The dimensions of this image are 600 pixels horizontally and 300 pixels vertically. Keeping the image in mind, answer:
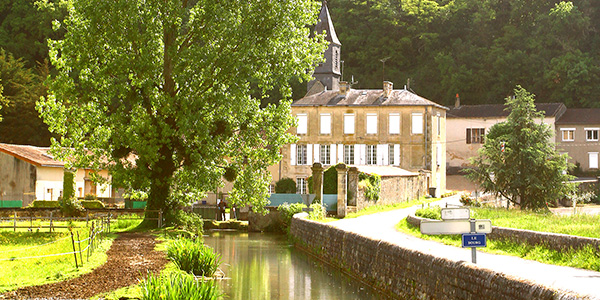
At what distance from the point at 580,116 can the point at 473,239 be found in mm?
52179

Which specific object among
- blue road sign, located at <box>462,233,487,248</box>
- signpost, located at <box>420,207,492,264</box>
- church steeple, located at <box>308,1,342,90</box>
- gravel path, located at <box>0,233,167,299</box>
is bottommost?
gravel path, located at <box>0,233,167,299</box>

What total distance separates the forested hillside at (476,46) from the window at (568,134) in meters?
5.85

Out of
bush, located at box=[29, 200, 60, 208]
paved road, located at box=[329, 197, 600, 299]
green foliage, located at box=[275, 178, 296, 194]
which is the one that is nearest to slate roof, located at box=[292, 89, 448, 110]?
green foliage, located at box=[275, 178, 296, 194]

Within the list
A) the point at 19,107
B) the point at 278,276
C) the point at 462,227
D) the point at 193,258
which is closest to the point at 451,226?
the point at 462,227

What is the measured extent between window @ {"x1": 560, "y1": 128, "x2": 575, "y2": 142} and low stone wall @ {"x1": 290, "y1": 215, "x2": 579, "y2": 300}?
41118 millimetres

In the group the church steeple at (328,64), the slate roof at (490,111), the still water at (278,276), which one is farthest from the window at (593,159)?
the still water at (278,276)

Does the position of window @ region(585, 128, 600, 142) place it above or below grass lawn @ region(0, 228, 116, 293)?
above

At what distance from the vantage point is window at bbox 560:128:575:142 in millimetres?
57312

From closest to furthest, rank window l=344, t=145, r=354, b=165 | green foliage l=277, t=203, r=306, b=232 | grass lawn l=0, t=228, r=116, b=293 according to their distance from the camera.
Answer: grass lawn l=0, t=228, r=116, b=293 < green foliage l=277, t=203, r=306, b=232 < window l=344, t=145, r=354, b=165

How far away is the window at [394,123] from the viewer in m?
47.6

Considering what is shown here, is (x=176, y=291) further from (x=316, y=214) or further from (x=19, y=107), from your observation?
(x=19, y=107)

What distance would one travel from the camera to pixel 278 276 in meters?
18.0

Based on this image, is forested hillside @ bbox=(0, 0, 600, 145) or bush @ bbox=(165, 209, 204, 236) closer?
bush @ bbox=(165, 209, 204, 236)

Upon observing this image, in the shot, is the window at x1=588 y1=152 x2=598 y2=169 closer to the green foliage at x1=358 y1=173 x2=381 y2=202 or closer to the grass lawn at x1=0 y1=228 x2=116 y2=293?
the green foliage at x1=358 y1=173 x2=381 y2=202
